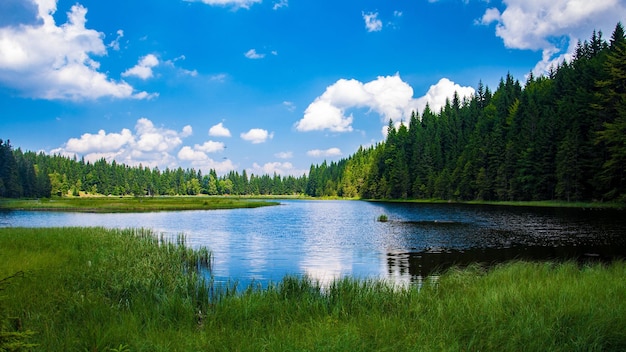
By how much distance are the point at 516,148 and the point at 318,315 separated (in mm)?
95292

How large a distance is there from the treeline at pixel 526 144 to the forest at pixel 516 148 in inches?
8.8

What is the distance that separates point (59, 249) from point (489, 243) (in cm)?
2965

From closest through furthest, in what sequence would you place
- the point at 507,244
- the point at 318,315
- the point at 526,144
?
the point at 318,315 → the point at 507,244 → the point at 526,144

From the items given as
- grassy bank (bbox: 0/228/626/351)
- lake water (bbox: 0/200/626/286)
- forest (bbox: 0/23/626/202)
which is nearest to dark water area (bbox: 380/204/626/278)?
lake water (bbox: 0/200/626/286)

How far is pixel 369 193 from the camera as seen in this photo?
164 m

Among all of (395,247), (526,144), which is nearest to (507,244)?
(395,247)

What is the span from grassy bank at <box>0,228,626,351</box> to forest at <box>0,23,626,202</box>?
52283 millimetres

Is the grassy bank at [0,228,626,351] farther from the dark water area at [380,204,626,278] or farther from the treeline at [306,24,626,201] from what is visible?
the treeline at [306,24,626,201]

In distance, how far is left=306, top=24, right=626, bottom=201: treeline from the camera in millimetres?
65062

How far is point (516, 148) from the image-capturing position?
93.8 m

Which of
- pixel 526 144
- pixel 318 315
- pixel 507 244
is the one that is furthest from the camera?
pixel 526 144

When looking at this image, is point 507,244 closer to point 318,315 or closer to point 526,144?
point 318,315

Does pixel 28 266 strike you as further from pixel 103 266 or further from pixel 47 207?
pixel 47 207

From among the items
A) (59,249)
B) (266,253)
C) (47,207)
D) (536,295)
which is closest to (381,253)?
(266,253)
